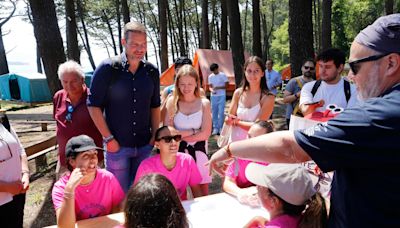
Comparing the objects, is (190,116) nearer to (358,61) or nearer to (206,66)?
(358,61)

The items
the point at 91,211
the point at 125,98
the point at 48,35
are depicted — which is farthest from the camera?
the point at 48,35

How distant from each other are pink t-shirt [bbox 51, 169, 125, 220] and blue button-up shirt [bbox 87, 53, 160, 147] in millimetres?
577

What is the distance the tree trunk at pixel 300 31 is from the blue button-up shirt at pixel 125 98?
4.07m

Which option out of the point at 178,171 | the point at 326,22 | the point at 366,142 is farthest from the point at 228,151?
the point at 326,22

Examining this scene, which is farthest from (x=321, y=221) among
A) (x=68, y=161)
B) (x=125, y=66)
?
(x=125, y=66)

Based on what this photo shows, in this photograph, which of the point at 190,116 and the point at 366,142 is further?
the point at 190,116

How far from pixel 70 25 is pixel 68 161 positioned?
29.0 ft

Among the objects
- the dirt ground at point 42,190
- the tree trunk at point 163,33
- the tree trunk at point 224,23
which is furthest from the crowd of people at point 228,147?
the tree trunk at point 224,23

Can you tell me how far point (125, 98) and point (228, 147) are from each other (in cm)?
160

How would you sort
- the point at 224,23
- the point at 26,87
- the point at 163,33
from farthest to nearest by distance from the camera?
the point at 26,87 < the point at 224,23 < the point at 163,33

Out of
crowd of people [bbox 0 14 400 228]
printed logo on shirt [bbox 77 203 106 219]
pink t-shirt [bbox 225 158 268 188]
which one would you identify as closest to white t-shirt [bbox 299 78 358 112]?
crowd of people [bbox 0 14 400 228]

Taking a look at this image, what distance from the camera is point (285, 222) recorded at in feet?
5.50

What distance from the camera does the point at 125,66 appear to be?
2885mm

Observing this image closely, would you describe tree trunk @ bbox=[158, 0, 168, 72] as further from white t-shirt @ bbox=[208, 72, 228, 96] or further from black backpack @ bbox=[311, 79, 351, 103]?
black backpack @ bbox=[311, 79, 351, 103]
